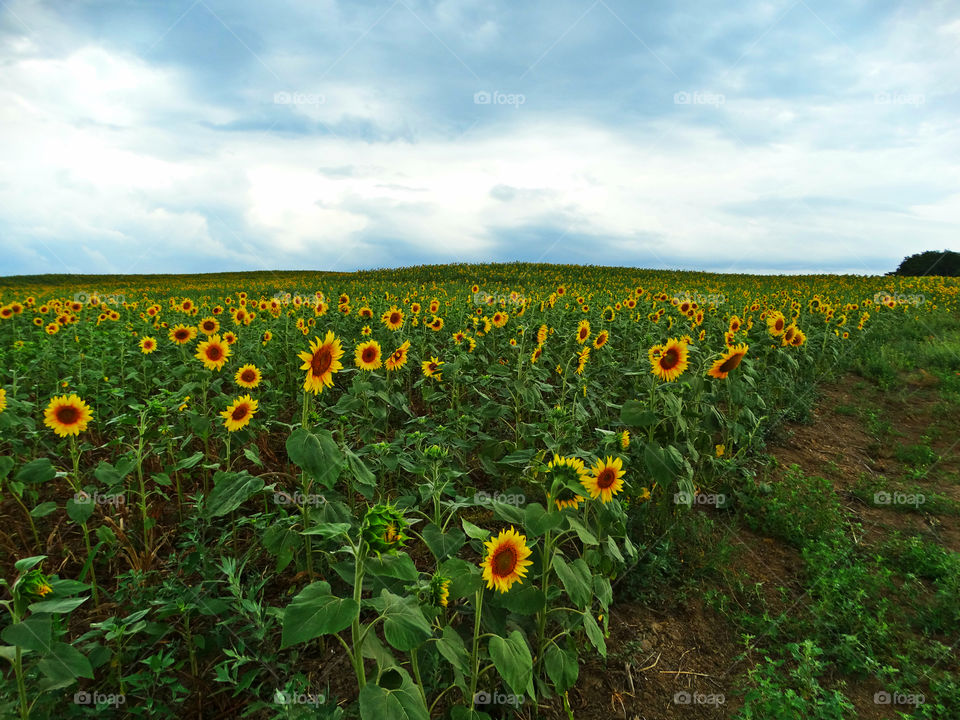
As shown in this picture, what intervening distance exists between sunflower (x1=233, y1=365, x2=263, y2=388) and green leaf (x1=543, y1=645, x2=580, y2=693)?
2.82 meters

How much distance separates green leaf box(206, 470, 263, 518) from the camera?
6.23ft

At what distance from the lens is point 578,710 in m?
2.36

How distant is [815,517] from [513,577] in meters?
3.12

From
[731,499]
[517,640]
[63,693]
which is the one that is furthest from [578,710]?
[731,499]

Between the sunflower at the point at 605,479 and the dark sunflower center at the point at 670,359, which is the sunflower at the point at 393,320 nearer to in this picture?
the dark sunflower center at the point at 670,359

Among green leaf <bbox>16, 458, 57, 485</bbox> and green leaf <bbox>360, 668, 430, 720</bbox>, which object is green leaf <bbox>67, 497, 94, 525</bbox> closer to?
green leaf <bbox>16, 458, 57, 485</bbox>

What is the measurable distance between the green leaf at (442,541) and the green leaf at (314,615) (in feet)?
1.96

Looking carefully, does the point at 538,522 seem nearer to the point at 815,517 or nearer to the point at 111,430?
the point at 815,517

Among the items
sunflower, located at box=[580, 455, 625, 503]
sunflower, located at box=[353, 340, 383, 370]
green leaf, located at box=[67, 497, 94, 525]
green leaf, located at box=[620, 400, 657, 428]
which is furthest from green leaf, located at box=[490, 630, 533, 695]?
sunflower, located at box=[353, 340, 383, 370]

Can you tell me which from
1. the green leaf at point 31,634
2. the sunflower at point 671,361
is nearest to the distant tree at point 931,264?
the sunflower at point 671,361

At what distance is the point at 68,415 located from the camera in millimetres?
3020

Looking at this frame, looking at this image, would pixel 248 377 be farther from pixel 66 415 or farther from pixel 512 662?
pixel 512 662

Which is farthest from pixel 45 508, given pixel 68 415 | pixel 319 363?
pixel 319 363

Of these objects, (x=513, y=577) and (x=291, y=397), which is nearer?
(x=513, y=577)
